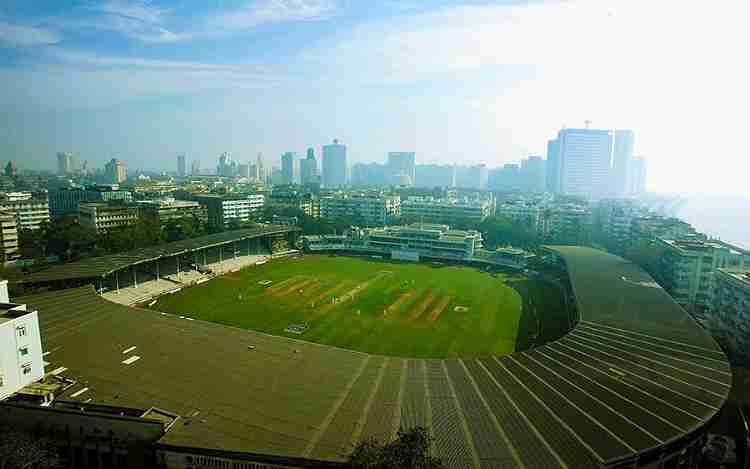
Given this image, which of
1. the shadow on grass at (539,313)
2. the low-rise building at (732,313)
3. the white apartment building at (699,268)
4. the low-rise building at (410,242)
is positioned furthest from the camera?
the low-rise building at (410,242)

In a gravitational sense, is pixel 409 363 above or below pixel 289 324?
above

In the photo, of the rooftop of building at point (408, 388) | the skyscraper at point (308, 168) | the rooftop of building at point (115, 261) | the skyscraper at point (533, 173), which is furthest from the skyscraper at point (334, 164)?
the rooftop of building at point (408, 388)

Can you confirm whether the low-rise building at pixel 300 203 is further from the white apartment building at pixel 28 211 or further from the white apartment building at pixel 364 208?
the white apartment building at pixel 28 211

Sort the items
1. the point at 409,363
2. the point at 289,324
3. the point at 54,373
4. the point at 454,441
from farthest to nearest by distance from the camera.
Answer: the point at 289,324 < the point at 409,363 < the point at 54,373 < the point at 454,441

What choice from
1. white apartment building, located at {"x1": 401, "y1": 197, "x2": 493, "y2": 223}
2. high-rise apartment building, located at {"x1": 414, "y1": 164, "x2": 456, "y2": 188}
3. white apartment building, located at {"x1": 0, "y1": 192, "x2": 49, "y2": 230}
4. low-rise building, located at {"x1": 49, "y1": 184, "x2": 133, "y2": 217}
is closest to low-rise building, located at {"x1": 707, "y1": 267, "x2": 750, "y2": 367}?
white apartment building, located at {"x1": 401, "y1": 197, "x2": 493, "y2": 223}

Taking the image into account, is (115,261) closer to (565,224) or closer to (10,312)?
(10,312)

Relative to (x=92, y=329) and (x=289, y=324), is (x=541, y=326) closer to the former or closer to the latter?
(x=289, y=324)

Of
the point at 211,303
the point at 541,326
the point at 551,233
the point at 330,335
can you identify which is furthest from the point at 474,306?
the point at 551,233
